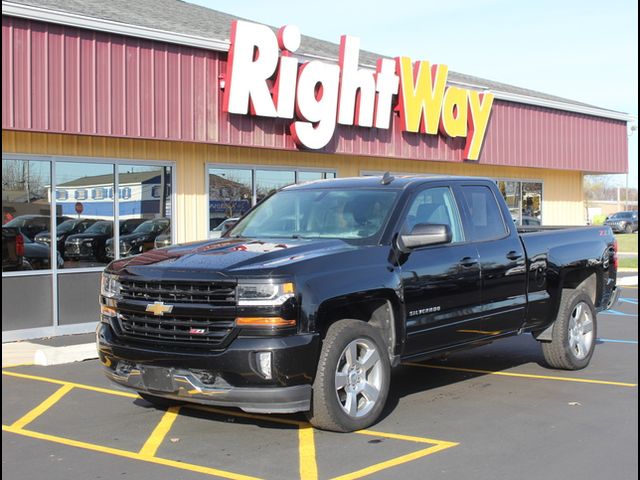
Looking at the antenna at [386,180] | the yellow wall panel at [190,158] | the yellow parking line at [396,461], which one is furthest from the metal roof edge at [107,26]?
the yellow parking line at [396,461]

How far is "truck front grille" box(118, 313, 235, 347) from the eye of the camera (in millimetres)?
6039

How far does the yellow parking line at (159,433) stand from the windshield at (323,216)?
1710 millimetres

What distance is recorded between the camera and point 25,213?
12.0 meters

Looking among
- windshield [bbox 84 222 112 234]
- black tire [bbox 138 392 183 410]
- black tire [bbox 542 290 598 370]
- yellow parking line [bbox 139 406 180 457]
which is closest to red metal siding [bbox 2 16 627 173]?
windshield [bbox 84 222 112 234]

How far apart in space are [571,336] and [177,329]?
4.61m

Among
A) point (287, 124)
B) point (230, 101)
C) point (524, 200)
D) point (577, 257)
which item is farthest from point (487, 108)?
point (577, 257)

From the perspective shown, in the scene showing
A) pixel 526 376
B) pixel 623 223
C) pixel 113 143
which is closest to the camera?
pixel 526 376

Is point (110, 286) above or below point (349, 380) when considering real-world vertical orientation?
above

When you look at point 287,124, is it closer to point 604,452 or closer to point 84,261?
point 84,261

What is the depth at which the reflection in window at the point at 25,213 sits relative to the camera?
38.9 feet

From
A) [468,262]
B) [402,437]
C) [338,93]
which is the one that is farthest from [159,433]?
[338,93]

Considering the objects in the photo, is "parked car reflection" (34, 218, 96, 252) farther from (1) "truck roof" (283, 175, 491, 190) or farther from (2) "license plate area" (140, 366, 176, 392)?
(2) "license plate area" (140, 366, 176, 392)

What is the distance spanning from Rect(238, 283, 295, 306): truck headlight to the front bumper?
0.84 ft

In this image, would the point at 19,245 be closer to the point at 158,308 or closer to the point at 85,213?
the point at 85,213
